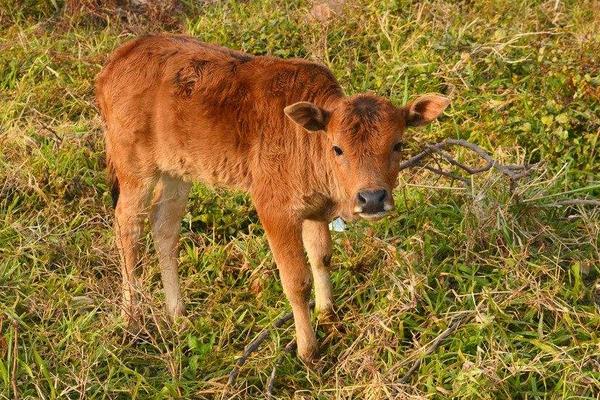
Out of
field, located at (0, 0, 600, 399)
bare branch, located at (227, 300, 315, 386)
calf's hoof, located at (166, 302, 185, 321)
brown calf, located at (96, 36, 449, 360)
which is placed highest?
brown calf, located at (96, 36, 449, 360)

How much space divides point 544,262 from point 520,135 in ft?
4.75

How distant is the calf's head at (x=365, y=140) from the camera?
554cm

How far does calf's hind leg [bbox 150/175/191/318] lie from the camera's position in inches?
267

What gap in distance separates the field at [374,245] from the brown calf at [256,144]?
33 centimetres

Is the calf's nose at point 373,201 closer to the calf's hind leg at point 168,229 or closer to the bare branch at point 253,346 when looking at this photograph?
the bare branch at point 253,346

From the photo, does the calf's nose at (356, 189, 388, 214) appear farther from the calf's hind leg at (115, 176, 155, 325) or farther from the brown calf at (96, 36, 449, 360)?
the calf's hind leg at (115, 176, 155, 325)

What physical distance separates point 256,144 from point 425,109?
1008mm

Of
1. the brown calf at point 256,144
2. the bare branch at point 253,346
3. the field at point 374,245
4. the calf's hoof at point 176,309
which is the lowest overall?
the calf's hoof at point 176,309

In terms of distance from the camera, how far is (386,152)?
18.7ft

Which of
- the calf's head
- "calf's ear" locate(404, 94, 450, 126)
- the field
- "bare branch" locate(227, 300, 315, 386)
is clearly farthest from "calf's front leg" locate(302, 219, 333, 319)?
"calf's ear" locate(404, 94, 450, 126)

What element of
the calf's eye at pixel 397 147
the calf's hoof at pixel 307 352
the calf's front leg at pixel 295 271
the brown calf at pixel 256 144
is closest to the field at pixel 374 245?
the calf's hoof at pixel 307 352

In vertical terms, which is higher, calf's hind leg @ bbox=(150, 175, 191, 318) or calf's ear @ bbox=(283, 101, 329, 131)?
calf's ear @ bbox=(283, 101, 329, 131)

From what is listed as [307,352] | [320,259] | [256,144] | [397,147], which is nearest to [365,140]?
[397,147]

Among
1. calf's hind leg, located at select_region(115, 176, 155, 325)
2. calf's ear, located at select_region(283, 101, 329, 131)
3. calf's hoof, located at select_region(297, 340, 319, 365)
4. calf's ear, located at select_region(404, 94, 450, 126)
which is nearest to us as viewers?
calf's ear, located at select_region(283, 101, 329, 131)
